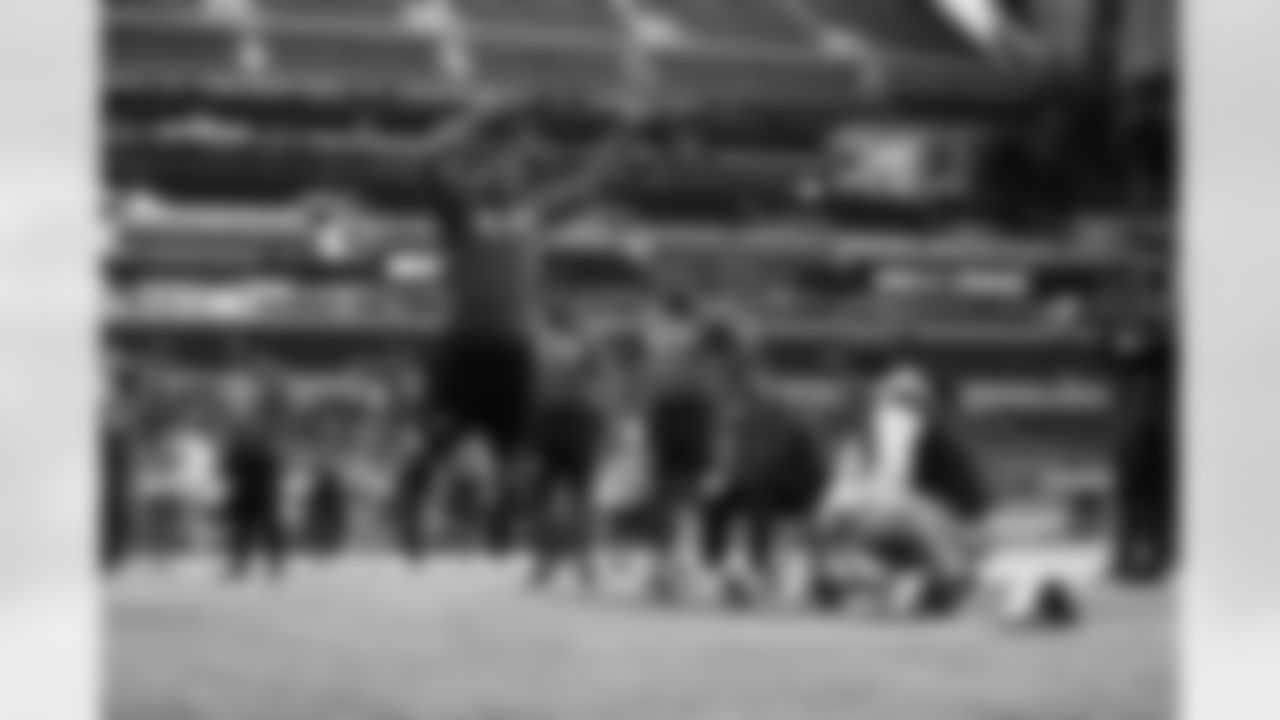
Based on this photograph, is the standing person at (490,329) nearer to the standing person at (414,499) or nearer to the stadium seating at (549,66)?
the standing person at (414,499)

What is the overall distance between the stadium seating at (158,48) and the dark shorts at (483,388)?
18.5 inches

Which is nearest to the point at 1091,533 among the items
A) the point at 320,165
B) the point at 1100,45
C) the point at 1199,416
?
the point at 1199,416

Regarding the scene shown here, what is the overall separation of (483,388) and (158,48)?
583 millimetres

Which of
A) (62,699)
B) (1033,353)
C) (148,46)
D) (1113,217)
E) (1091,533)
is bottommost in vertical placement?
(62,699)

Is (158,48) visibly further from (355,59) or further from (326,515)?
(326,515)

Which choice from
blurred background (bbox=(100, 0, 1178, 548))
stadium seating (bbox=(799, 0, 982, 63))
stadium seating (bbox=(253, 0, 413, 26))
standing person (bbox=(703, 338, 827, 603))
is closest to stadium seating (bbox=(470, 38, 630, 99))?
blurred background (bbox=(100, 0, 1178, 548))

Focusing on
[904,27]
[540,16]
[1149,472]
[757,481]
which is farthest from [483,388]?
[1149,472]

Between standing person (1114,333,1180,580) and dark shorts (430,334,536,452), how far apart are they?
0.78 meters

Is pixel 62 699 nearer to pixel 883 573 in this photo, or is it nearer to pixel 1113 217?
pixel 883 573

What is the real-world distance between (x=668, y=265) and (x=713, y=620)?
46 centimetres

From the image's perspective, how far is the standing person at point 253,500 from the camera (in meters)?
2.40

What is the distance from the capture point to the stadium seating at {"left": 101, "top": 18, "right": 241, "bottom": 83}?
2404 mm

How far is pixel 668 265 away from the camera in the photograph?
99.5 inches

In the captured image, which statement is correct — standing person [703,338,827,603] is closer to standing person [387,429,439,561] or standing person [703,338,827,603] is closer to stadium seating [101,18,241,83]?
standing person [387,429,439,561]
